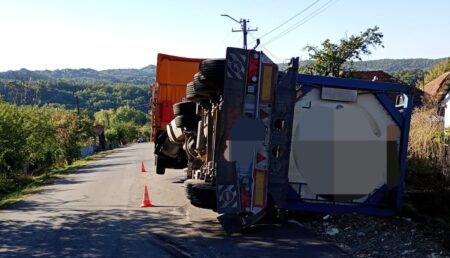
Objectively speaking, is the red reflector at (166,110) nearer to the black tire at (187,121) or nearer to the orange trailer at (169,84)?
the orange trailer at (169,84)

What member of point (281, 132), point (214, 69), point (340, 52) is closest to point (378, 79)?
point (340, 52)

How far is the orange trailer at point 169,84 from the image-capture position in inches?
533

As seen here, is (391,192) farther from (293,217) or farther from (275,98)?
(275,98)

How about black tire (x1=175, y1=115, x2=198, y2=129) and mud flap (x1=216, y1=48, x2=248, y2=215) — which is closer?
mud flap (x1=216, y1=48, x2=248, y2=215)

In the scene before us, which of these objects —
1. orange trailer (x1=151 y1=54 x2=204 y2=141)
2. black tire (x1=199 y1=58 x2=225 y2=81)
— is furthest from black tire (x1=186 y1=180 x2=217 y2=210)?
orange trailer (x1=151 y1=54 x2=204 y2=141)

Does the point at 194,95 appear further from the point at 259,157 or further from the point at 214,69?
the point at 259,157

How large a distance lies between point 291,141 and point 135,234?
2788 mm

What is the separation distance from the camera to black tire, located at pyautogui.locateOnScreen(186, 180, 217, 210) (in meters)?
7.39

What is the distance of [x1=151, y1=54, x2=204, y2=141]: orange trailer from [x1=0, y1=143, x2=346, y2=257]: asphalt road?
229 cm

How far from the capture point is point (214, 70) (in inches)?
292

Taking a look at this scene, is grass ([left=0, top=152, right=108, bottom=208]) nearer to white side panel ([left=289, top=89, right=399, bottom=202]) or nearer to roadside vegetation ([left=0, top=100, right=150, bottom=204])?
roadside vegetation ([left=0, top=100, right=150, bottom=204])

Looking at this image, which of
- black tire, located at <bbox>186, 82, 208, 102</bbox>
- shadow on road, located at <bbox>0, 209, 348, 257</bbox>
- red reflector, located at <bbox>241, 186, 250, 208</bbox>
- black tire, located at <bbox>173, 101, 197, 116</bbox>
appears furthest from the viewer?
black tire, located at <bbox>173, 101, 197, 116</bbox>

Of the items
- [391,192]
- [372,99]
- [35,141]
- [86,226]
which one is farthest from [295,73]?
[35,141]

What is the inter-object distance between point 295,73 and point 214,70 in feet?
3.69
